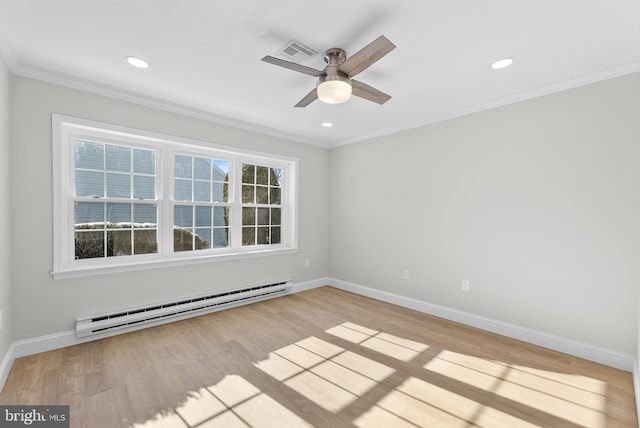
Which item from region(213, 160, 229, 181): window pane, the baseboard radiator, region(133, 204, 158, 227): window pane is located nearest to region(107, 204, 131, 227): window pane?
region(133, 204, 158, 227): window pane

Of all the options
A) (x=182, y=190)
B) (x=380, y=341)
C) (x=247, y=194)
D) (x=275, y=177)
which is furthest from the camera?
(x=275, y=177)

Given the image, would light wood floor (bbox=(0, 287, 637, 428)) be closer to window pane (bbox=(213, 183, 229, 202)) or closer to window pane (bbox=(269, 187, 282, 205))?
window pane (bbox=(213, 183, 229, 202))

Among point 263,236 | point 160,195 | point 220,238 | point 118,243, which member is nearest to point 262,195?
point 263,236

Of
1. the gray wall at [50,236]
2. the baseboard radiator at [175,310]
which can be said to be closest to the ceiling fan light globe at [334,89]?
the gray wall at [50,236]

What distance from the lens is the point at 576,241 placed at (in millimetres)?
2613

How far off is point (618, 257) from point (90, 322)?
192 inches

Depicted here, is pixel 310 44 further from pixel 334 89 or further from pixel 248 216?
pixel 248 216

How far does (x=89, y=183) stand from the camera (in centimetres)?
290

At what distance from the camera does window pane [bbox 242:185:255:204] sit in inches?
162

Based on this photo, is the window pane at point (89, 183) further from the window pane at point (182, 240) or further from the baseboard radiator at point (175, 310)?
the baseboard radiator at point (175, 310)

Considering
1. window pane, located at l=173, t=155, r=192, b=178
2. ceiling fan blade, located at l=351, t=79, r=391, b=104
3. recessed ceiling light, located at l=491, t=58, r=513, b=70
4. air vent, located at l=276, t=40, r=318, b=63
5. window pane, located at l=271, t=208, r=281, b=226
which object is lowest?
window pane, located at l=271, t=208, r=281, b=226

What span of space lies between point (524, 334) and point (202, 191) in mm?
4043

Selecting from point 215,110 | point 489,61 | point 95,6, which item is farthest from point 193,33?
point 489,61

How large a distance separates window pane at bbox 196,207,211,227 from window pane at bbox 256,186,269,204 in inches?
30.7
